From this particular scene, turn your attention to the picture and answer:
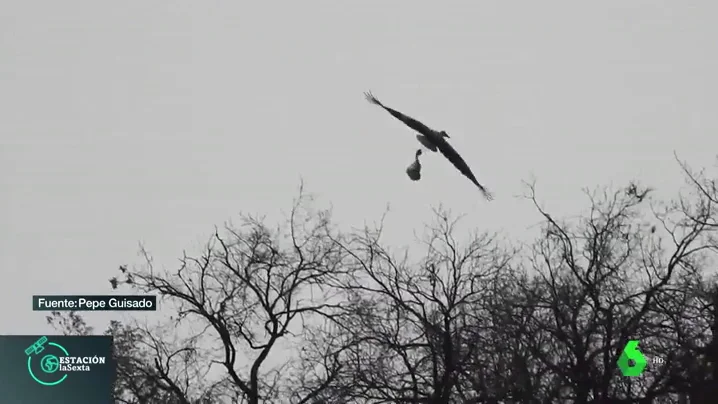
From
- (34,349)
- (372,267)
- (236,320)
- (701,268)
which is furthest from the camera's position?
(236,320)

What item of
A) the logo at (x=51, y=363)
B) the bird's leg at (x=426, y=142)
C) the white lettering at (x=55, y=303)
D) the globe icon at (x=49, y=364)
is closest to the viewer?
the logo at (x=51, y=363)

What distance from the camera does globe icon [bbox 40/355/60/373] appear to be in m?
16.9

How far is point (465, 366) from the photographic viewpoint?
782 inches

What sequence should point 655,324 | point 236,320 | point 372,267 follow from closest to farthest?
1. point 655,324
2. point 372,267
3. point 236,320

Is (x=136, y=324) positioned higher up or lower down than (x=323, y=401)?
higher up

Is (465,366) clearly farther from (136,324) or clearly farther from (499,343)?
(136,324)

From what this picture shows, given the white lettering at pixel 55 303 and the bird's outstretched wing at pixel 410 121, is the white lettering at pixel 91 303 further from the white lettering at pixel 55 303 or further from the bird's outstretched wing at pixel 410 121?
the bird's outstretched wing at pixel 410 121

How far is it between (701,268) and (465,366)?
4.37 meters

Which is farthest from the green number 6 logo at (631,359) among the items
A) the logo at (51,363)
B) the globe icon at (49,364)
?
the globe icon at (49,364)

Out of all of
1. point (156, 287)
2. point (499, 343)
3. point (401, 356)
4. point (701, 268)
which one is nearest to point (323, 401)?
point (401, 356)

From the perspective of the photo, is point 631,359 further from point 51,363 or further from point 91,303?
point 91,303
